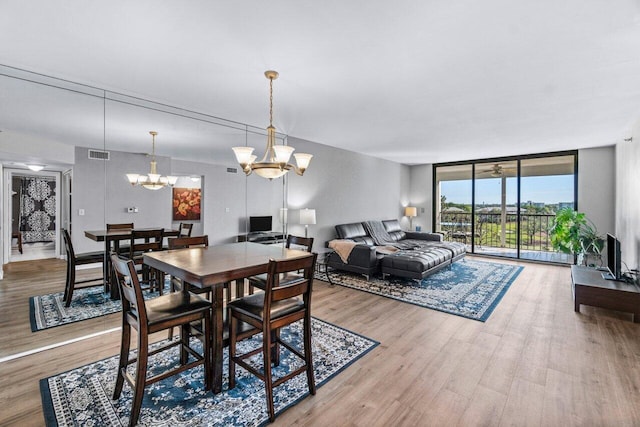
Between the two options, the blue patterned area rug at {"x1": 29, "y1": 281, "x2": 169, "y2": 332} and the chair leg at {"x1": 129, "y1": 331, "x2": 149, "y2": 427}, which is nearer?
the chair leg at {"x1": 129, "y1": 331, "x2": 149, "y2": 427}

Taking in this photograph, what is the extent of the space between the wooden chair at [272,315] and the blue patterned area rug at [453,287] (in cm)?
229

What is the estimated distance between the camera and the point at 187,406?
187 cm

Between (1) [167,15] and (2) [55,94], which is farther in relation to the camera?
(2) [55,94]

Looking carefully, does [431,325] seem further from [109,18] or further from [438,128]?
[109,18]

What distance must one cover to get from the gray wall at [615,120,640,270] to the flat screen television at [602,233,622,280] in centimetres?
21

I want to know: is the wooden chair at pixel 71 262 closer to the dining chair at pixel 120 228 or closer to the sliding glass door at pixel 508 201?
the dining chair at pixel 120 228

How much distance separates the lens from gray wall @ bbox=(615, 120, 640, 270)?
3.66 m

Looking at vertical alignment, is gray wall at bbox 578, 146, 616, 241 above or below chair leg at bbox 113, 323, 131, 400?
above

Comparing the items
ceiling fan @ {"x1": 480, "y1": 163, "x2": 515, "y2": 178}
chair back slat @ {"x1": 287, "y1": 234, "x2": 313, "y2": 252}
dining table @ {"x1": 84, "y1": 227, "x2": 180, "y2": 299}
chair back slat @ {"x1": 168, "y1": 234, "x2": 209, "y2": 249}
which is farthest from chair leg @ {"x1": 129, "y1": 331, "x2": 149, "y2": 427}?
ceiling fan @ {"x1": 480, "y1": 163, "x2": 515, "y2": 178}

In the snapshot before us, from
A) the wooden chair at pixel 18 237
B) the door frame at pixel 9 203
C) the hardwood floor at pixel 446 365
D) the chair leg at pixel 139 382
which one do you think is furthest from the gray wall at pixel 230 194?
the chair leg at pixel 139 382

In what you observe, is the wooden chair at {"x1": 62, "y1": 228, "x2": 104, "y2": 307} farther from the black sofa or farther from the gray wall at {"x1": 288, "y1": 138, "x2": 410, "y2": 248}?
the black sofa

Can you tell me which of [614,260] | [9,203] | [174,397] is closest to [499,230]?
[614,260]

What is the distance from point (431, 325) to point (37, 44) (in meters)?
4.34

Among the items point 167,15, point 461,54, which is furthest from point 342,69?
point 167,15
